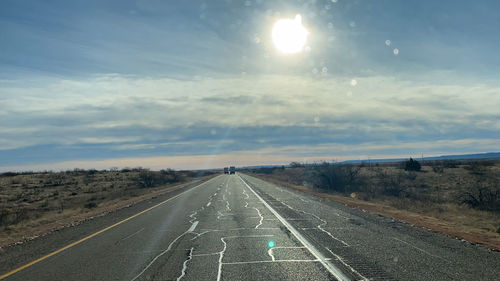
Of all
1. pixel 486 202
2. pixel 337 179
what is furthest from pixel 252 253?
pixel 337 179

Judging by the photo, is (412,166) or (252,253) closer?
(252,253)

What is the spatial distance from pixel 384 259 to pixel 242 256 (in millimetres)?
2978

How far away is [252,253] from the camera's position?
798 centimetres

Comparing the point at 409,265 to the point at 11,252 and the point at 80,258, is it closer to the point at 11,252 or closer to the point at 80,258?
the point at 80,258

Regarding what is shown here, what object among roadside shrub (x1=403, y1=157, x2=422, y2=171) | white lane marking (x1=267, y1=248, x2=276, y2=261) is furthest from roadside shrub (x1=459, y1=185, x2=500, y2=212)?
roadside shrub (x1=403, y1=157, x2=422, y2=171)

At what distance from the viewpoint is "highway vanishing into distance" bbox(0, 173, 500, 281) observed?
6336 mm

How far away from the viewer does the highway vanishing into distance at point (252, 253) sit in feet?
20.8

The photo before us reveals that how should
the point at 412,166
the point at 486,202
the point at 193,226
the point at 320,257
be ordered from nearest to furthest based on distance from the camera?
the point at 320,257
the point at 193,226
the point at 486,202
the point at 412,166

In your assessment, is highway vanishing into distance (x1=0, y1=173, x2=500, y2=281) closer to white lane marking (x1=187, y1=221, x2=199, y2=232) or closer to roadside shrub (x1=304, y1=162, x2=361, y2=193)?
white lane marking (x1=187, y1=221, x2=199, y2=232)

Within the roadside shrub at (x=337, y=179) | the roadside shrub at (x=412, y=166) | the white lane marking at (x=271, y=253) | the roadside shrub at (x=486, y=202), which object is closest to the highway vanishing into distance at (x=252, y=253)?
the white lane marking at (x=271, y=253)

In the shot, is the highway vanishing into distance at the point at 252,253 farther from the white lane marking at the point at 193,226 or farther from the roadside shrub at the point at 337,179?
the roadside shrub at the point at 337,179

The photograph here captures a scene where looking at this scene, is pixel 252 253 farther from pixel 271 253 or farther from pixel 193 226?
pixel 193 226

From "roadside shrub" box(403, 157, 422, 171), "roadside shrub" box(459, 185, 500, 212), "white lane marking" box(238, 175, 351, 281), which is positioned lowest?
"roadside shrub" box(459, 185, 500, 212)

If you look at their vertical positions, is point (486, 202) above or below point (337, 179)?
below
